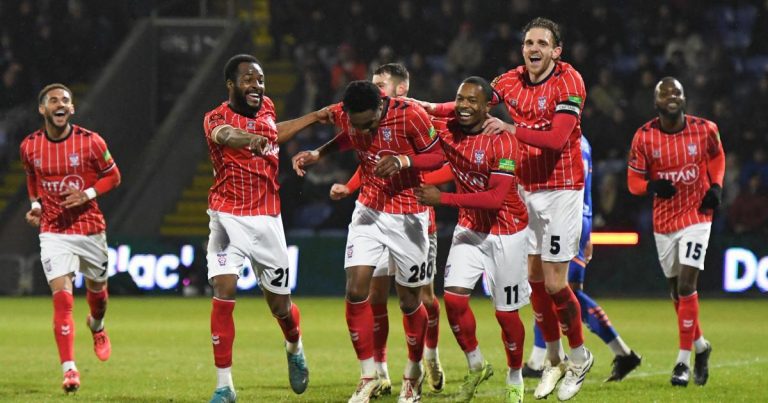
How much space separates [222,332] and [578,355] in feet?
8.17

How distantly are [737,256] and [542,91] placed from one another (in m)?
10.5

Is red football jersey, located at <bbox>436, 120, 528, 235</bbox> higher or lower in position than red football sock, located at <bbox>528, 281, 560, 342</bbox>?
higher

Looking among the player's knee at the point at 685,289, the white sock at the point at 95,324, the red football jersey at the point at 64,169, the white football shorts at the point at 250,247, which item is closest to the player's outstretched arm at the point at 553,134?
the white football shorts at the point at 250,247

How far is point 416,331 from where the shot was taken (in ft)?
29.9

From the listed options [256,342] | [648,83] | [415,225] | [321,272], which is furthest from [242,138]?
[648,83]

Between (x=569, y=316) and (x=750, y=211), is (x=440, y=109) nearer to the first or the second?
(x=569, y=316)

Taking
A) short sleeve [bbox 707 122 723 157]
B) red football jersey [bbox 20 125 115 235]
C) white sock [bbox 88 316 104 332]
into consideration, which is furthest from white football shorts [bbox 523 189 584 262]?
white sock [bbox 88 316 104 332]

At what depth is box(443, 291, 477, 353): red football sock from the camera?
8.77 meters

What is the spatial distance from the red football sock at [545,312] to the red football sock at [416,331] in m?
1.05

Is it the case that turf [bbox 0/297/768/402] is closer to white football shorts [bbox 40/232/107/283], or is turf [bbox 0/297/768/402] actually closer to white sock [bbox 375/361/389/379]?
white sock [bbox 375/361/389/379]

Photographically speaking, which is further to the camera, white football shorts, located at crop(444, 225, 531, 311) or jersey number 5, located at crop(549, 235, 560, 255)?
jersey number 5, located at crop(549, 235, 560, 255)

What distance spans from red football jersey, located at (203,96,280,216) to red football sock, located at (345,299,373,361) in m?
0.92

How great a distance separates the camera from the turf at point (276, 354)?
9.79 m

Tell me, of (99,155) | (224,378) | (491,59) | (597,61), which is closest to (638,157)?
(224,378)
